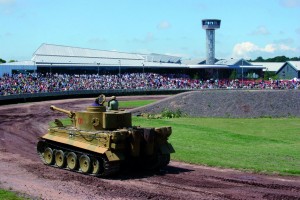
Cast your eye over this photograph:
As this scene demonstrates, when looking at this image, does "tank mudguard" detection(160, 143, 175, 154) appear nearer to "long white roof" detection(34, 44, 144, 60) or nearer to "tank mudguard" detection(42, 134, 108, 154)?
"tank mudguard" detection(42, 134, 108, 154)

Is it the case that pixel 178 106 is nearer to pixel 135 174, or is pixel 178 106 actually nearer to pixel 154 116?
pixel 154 116

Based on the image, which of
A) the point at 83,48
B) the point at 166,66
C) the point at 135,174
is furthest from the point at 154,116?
the point at 83,48

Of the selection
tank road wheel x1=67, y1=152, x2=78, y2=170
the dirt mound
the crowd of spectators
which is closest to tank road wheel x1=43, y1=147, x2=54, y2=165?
tank road wheel x1=67, y1=152, x2=78, y2=170

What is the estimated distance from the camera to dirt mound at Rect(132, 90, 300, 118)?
4272cm

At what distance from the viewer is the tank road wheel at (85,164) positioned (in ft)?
55.7

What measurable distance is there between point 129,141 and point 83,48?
238 ft

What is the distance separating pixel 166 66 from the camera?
8438 centimetres

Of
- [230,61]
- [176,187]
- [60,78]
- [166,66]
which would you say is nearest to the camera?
[176,187]

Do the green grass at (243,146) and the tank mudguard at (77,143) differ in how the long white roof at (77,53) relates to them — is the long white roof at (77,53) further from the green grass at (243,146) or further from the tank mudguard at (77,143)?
the tank mudguard at (77,143)

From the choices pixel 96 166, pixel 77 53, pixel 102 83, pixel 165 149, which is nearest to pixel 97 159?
pixel 96 166

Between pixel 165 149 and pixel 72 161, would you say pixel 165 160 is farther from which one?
pixel 72 161

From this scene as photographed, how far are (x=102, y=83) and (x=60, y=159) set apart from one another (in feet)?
169

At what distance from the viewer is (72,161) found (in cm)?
1781

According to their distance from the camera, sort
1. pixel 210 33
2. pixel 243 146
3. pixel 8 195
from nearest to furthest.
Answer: pixel 8 195, pixel 243 146, pixel 210 33
